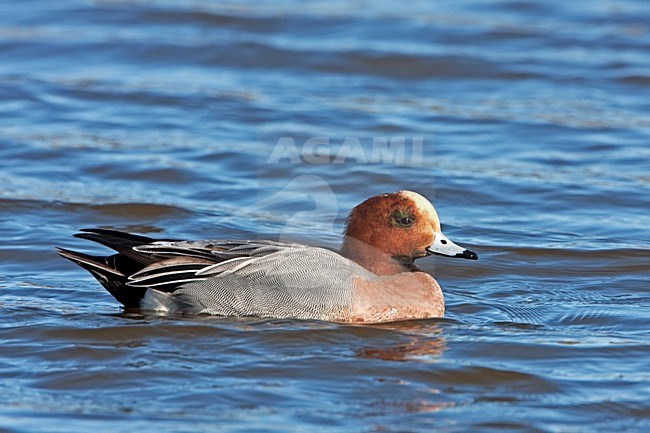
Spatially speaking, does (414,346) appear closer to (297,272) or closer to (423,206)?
(297,272)

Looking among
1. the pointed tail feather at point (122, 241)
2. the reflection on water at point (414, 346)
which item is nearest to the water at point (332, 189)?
the reflection on water at point (414, 346)

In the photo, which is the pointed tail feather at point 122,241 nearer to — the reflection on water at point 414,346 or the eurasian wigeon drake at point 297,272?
the eurasian wigeon drake at point 297,272

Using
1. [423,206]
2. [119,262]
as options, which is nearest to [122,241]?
[119,262]

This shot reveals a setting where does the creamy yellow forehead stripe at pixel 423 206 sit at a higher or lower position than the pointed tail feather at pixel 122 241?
higher

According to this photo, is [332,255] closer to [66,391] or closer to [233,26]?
[66,391]

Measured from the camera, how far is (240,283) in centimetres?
721

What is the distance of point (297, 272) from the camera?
718 centimetres

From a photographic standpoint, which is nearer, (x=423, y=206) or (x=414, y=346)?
(x=414, y=346)

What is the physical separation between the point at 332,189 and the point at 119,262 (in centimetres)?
380

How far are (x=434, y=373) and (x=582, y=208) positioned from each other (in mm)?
4198

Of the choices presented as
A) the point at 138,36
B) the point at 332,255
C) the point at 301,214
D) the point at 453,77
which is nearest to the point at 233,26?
the point at 138,36

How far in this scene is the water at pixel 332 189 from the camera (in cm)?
617

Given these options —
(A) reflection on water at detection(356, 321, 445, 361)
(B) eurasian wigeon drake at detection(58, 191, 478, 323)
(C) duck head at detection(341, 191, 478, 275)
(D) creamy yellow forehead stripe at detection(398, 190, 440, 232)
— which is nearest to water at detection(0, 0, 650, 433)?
(A) reflection on water at detection(356, 321, 445, 361)

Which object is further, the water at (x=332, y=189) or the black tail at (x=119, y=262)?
the black tail at (x=119, y=262)
